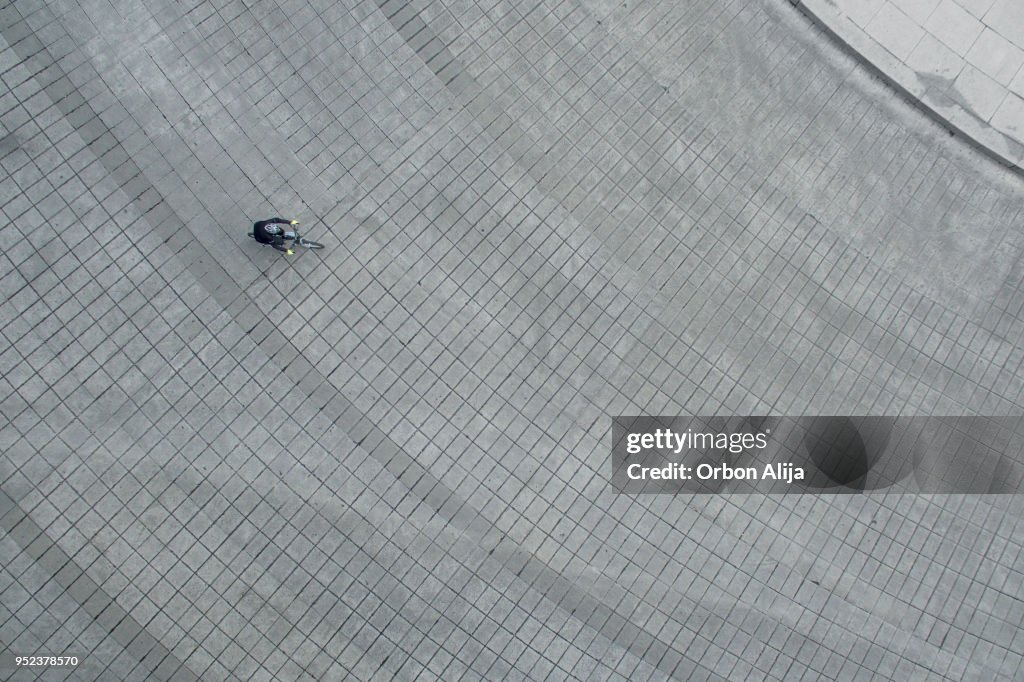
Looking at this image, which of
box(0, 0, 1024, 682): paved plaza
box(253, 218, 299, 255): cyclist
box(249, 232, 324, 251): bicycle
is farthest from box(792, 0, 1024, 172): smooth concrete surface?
box(253, 218, 299, 255): cyclist

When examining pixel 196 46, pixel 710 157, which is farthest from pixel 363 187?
pixel 710 157

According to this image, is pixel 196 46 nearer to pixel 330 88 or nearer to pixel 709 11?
pixel 330 88

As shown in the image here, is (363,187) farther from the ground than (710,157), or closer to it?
farther from the ground

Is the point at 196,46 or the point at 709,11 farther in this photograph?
the point at 709,11

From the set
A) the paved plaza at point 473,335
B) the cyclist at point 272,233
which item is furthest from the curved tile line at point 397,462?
the cyclist at point 272,233

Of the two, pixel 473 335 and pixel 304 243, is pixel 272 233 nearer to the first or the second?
pixel 304 243

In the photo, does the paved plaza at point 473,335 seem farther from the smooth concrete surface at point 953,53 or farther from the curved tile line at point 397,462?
the smooth concrete surface at point 953,53

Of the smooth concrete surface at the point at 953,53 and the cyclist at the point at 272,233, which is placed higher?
the cyclist at the point at 272,233
